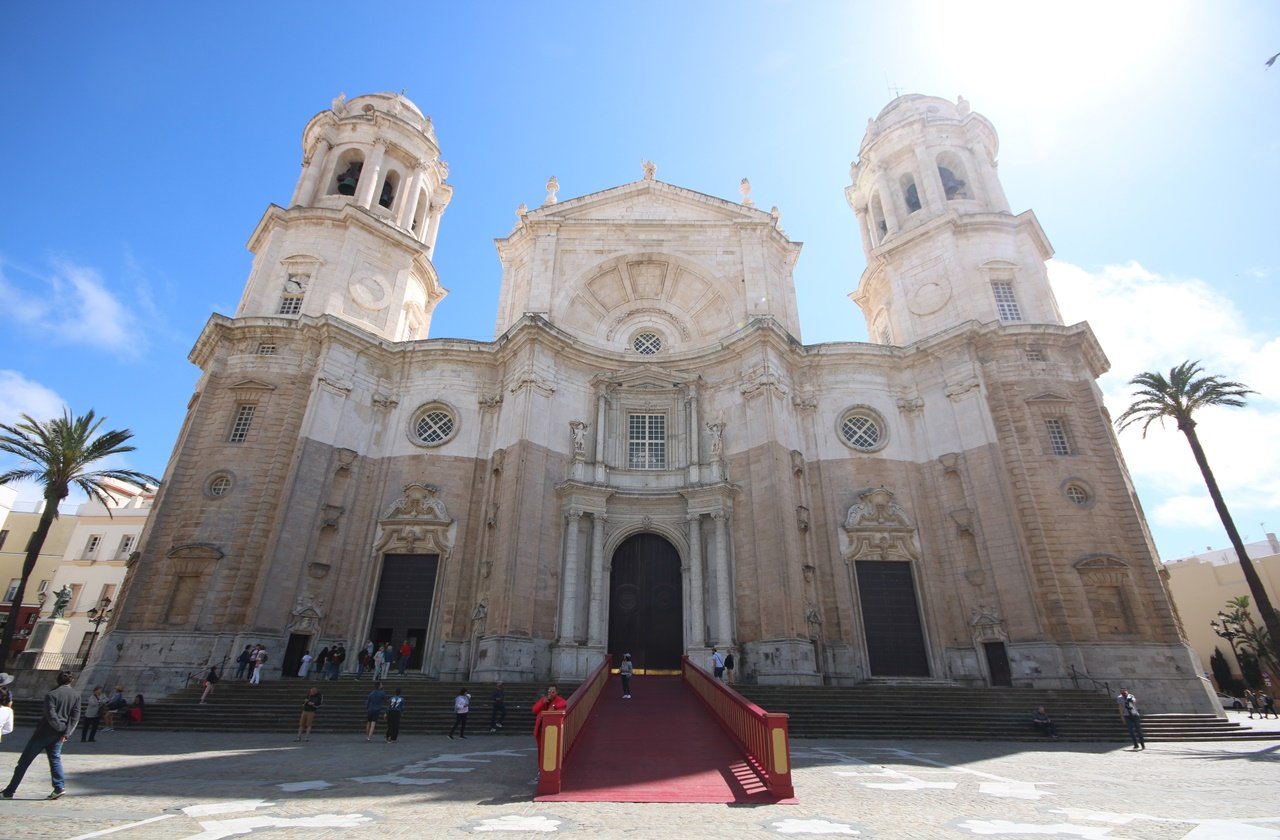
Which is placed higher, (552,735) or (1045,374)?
(1045,374)

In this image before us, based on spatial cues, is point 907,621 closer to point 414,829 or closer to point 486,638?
point 486,638

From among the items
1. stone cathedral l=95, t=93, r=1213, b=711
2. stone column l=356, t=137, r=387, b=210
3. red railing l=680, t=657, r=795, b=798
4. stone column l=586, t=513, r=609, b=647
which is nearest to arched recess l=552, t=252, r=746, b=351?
stone cathedral l=95, t=93, r=1213, b=711

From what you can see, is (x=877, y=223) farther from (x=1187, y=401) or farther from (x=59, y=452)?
(x=59, y=452)

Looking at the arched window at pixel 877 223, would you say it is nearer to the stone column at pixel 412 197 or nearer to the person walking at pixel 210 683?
the stone column at pixel 412 197

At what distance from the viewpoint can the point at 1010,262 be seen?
2811 cm

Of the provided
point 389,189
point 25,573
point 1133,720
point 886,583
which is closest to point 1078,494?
point 886,583

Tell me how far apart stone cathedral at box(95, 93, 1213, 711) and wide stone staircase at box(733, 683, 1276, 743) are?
1.51 metres

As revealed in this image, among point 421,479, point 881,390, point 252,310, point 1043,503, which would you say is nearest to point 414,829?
point 421,479

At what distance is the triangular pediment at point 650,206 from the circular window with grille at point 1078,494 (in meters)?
17.3

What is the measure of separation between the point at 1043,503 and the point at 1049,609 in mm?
3673

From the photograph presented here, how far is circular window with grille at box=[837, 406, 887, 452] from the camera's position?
85.5 feet

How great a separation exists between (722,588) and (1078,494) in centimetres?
1300

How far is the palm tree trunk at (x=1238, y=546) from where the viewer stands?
69.3 feet

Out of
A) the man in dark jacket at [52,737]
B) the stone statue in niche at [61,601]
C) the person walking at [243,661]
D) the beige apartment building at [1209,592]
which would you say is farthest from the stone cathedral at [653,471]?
the beige apartment building at [1209,592]
